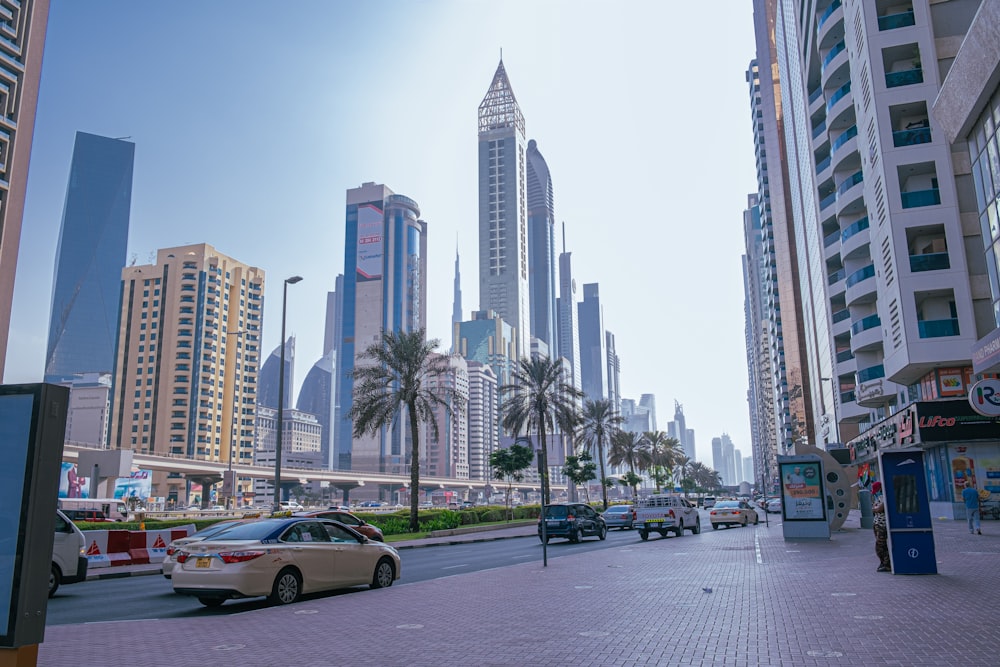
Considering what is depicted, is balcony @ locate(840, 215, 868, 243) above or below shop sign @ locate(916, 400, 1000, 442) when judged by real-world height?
above

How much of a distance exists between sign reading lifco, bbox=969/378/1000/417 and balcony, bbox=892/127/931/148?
72.4 ft

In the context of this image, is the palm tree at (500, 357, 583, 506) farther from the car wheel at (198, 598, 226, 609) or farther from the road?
the car wheel at (198, 598, 226, 609)

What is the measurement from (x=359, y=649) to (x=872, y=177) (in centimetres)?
4095

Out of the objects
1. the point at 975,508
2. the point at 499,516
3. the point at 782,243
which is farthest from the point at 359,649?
the point at 782,243

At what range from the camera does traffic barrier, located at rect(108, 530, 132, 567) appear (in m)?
22.3

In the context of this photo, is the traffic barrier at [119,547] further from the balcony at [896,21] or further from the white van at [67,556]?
the balcony at [896,21]

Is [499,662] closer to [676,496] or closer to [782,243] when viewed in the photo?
[676,496]

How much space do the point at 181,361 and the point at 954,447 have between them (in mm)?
141271

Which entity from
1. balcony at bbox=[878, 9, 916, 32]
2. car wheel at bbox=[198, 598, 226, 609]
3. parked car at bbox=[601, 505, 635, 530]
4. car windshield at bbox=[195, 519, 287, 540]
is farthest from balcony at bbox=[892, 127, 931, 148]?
car wheel at bbox=[198, 598, 226, 609]

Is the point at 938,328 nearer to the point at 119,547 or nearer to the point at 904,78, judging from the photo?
the point at 904,78

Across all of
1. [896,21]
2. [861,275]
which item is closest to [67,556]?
[896,21]

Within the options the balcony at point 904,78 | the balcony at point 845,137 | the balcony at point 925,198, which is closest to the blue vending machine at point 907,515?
the balcony at point 925,198

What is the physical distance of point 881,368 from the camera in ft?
163

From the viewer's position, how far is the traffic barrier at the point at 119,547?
22328 millimetres
